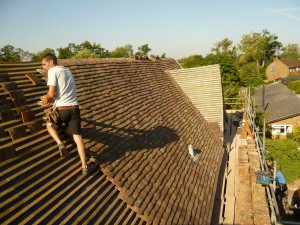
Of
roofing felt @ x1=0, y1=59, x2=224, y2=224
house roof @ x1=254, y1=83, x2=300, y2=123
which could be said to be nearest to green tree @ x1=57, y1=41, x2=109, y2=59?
house roof @ x1=254, y1=83, x2=300, y2=123

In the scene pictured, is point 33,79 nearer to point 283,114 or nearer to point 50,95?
point 50,95

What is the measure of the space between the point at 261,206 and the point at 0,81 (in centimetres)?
896

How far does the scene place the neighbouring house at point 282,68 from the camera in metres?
71.8

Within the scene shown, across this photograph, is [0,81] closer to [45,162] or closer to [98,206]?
[45,162]

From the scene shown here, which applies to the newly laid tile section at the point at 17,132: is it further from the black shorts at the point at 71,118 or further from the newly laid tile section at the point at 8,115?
the black shorts at the point at 71,118

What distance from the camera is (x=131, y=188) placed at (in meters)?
5.42

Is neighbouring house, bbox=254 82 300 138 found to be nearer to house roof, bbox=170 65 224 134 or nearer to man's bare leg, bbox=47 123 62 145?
house roof, bbox=170 65 224 134

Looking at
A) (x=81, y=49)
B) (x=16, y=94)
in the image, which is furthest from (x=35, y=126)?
(x=81, y=49)

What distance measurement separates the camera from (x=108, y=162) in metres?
5.50

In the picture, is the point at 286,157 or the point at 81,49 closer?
the point at 286,157

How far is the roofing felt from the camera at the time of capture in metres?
4.10

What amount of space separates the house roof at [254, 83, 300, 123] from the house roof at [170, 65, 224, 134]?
601 inches

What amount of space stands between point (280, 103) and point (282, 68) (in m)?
49.2

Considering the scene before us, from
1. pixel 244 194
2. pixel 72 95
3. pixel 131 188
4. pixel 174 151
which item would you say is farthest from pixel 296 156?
pixel 72 95
